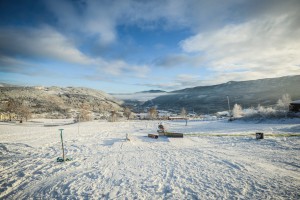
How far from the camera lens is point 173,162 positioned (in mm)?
11875

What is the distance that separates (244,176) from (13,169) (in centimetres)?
1435

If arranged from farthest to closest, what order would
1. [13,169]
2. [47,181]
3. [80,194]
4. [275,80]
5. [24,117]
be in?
[275,80] → [24,117] → [13,169] → [47,181] → [80,194]

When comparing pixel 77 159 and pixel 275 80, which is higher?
pixel 275 80

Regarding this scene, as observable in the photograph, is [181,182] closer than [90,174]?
Yes

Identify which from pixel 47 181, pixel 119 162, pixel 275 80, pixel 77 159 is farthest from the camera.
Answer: pixel 275 80

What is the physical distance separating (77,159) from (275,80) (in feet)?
798

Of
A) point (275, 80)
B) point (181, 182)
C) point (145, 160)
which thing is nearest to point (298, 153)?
point (181, 182)

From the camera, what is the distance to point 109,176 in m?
9.63

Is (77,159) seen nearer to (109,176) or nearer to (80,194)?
(109,176)

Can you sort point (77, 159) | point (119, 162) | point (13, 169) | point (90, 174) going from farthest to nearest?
1. point (77, 159)
2. point (119, 162)
3. point (13, 169)
4. point (90, 174)

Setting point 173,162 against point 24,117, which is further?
point 24,117

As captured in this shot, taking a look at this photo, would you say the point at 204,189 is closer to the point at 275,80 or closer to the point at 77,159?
the point at 77,159

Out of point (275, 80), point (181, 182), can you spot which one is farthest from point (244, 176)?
point (275, 80)

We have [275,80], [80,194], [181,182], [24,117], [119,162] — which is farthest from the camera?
[275,80]
